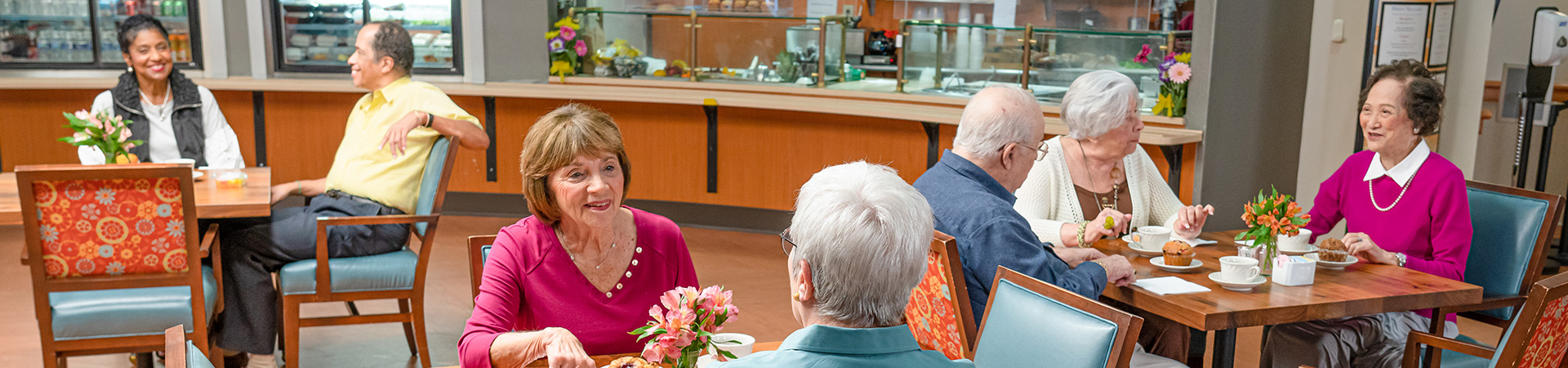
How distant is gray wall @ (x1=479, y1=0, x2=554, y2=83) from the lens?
622 centimetres

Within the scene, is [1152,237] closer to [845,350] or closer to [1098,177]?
[1098,177]

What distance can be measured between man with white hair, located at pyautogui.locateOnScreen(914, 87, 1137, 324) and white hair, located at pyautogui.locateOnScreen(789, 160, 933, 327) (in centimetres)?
85

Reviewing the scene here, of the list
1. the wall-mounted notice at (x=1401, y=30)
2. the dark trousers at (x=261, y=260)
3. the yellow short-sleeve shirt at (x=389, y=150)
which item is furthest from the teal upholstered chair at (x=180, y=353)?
the wall-mounted notice at (x=1401, y=30)

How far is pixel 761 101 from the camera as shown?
5.73 m

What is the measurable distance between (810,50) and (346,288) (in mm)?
3114

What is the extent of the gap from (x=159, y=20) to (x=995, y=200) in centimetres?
579

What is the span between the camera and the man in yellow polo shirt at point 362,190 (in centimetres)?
344

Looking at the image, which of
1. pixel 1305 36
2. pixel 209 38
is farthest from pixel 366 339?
pixel 1305 36

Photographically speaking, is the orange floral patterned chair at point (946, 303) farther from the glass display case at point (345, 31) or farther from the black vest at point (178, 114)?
the glass display case at point (345, 31)

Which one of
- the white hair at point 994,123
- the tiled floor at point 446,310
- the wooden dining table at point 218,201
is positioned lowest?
the tiled floor at point 446,310

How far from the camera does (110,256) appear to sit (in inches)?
114

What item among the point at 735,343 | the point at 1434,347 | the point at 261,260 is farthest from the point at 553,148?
the point at 1434,347

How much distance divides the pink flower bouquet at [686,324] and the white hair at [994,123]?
3.25 ft

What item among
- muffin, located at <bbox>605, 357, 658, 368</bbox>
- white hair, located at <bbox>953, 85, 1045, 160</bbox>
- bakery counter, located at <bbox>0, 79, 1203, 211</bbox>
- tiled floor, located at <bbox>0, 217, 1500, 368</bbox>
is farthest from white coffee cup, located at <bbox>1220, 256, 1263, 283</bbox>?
bakery counter, located at <bbox>0, 79, 1203, 211</bbox>
